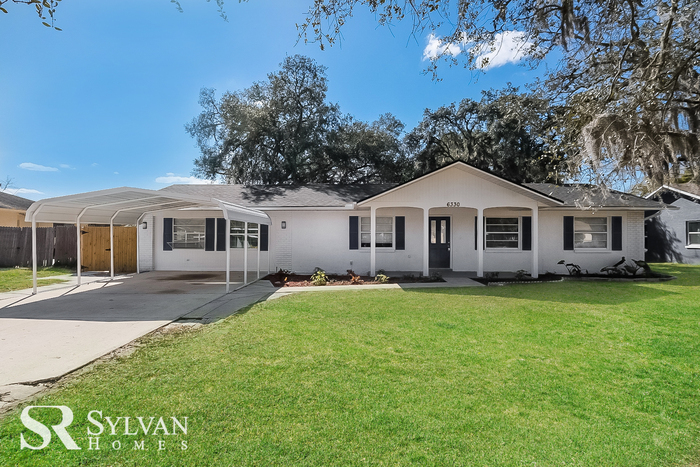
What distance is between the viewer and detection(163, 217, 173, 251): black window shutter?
13977 mm

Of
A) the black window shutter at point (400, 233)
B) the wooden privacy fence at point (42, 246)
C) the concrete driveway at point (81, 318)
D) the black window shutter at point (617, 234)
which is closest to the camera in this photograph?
the concrete driveway at point (81, 318)

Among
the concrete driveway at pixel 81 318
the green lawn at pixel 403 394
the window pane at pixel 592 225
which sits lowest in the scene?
the green lawn at pixel 403 394

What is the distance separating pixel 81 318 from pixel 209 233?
24.8 ft

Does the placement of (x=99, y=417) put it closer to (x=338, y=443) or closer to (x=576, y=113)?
(x=338, y=443)

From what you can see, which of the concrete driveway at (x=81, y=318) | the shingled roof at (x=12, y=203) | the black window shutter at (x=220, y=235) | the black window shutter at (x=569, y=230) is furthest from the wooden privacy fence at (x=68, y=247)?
the black window shutter at (x=569, y=230)

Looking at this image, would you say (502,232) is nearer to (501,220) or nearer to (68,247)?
(501,220)

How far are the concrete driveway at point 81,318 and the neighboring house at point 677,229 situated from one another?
20492mm

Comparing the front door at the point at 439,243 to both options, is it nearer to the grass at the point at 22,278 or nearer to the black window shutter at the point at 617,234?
the black window shutter at the point at 617,234

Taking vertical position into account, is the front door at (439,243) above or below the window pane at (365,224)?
below

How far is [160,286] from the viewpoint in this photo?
33.9ft

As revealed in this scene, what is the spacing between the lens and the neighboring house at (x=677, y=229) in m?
17.3

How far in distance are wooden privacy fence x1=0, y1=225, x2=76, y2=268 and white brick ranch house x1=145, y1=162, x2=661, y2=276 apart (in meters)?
4.23

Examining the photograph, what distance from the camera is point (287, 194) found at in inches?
595

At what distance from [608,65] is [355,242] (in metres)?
9.12
